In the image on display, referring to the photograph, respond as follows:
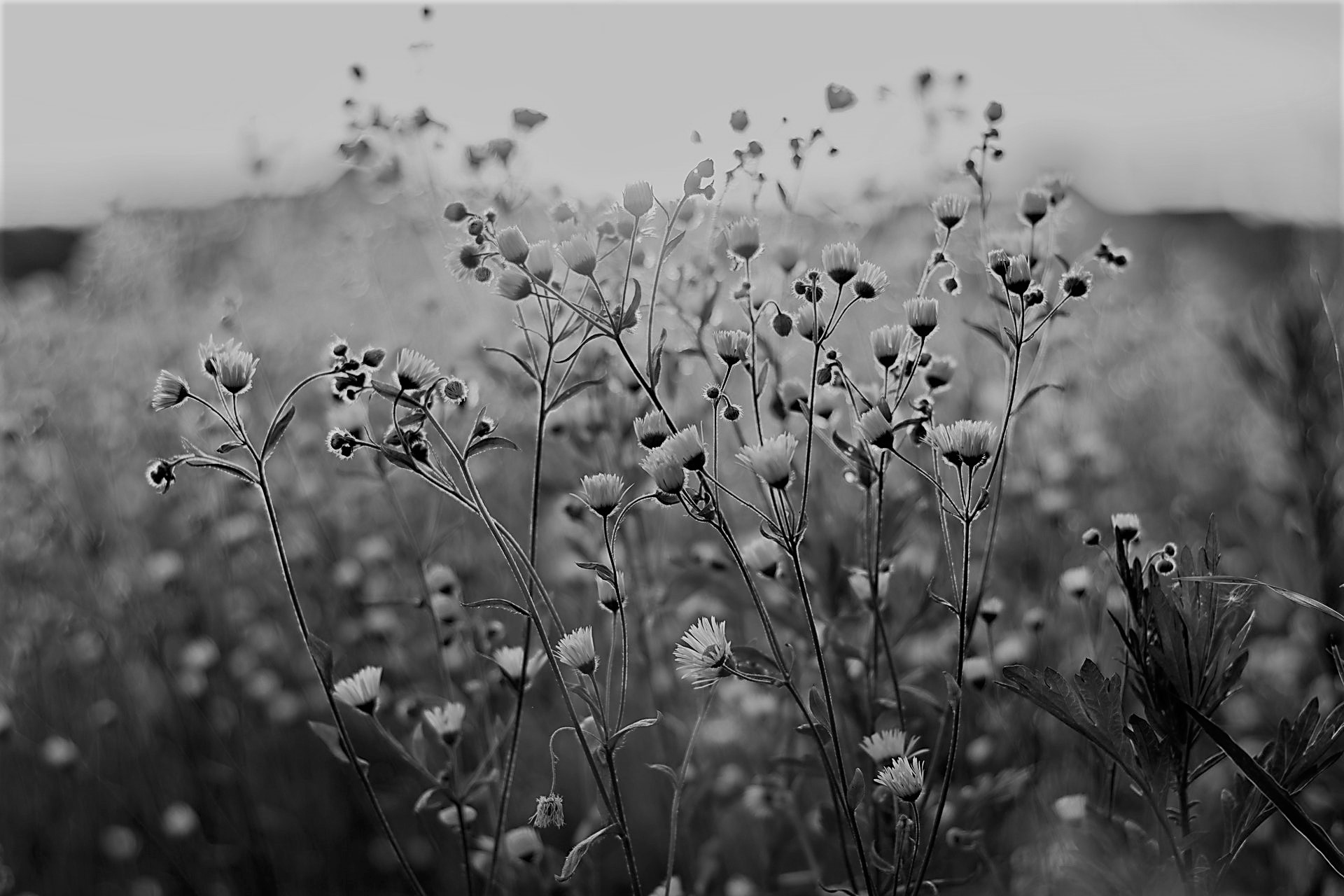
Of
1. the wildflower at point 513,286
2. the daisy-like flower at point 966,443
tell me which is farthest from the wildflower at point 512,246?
the daisy-like flower at point 966,443

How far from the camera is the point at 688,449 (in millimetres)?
952

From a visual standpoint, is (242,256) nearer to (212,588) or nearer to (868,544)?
(212,588)

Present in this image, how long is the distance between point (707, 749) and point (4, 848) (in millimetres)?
1795

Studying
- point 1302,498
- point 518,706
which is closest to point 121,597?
point 518,706

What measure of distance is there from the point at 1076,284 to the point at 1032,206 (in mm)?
191

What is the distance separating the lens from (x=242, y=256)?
6465mm

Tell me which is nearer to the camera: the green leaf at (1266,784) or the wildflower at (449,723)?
the green leaf at (1266,784)

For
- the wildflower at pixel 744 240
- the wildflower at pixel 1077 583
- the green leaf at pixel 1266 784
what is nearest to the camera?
the green leaf at pixel 1266 784

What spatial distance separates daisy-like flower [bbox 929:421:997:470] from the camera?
0.96 meters

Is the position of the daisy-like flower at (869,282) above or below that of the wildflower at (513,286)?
below

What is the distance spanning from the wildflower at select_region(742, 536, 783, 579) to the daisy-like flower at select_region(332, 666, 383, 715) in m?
0.51

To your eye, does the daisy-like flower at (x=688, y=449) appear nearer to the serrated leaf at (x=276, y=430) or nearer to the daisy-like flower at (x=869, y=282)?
the daisy-like flower at (x=869, y=282)

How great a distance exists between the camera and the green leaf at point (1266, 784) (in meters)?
0.89

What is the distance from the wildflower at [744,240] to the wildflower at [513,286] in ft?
0.78
